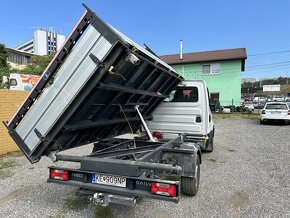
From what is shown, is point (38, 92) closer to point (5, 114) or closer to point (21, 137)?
point (21, 137)

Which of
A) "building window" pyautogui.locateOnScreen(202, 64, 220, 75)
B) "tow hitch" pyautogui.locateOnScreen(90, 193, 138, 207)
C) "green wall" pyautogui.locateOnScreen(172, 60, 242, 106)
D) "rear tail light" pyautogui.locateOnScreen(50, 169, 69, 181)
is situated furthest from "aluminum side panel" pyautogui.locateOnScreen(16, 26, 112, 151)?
"building window" pyautogui.locateOnScreen(202, 64, 220, 75)

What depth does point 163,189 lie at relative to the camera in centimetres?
315

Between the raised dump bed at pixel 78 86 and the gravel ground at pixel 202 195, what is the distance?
3.48ft

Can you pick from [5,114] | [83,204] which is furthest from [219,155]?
[5,114]

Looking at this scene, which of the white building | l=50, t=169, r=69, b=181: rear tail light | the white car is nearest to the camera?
l=50, t=169, r=69, b=181: rear tail light

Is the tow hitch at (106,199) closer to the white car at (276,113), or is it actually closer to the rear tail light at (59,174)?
the rear tail light at (59,174)

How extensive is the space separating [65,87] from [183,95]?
390cm

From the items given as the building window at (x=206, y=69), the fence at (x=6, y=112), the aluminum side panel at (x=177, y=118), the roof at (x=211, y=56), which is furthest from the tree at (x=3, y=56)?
the aluminum side panel at (x=177, y=118)

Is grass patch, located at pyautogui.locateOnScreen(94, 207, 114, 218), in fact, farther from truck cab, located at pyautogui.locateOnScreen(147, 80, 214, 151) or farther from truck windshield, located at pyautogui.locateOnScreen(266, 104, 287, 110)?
truck windshield, located at pyautogui.locateOnScreen(266, 104, 287, 110)

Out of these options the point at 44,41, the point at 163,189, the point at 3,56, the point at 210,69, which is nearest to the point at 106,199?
the point at 163,189

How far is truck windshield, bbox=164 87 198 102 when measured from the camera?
645cm

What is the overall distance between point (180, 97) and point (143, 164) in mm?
3588

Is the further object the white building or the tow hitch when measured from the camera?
the white building

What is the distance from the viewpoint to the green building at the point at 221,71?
27203 mm
